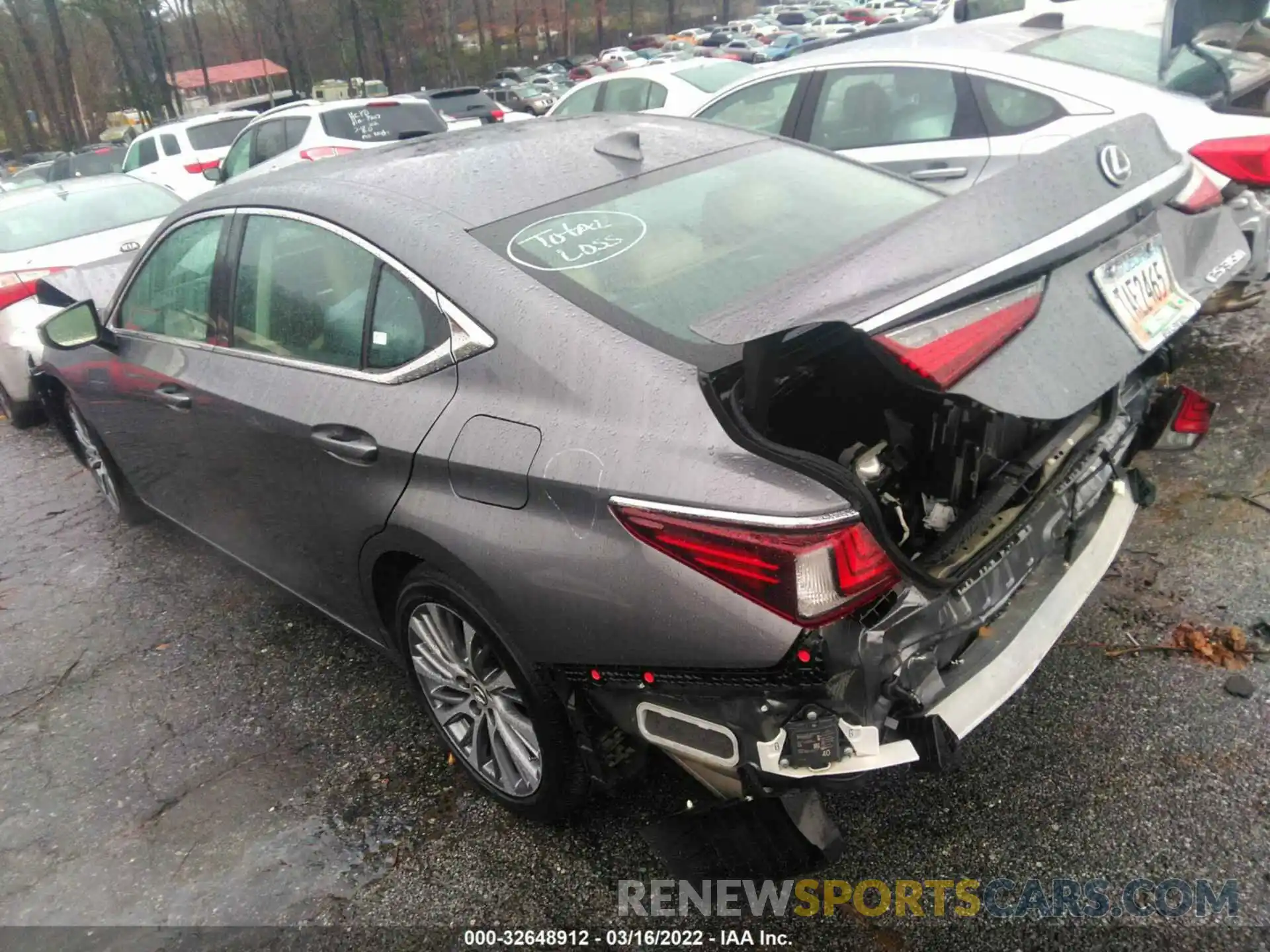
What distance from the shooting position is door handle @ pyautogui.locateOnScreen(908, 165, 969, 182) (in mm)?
5051

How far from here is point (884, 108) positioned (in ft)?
17.7

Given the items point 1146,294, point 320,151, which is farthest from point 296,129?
point 1146,294

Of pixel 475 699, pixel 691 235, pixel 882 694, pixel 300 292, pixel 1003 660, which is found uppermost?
pixel 691 235

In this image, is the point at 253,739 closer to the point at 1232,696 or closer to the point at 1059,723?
the point at 1059,723

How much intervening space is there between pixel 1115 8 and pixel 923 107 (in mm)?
2005

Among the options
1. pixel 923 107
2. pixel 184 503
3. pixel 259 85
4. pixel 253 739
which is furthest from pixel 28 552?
pixel 259 85

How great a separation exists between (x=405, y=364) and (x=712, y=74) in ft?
29.3

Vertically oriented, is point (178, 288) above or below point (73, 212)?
above

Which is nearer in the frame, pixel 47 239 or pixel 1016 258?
pixel 1016 258

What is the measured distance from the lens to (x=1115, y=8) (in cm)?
607

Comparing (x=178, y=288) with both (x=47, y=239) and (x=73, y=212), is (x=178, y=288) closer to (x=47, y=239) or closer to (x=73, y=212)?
(x=47, y=239)

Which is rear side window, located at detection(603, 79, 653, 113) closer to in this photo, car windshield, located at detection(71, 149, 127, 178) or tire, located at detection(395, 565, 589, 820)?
tire, located at detection(395, 565, 589, 820)

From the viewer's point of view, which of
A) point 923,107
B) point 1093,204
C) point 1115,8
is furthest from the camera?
point 1115,8

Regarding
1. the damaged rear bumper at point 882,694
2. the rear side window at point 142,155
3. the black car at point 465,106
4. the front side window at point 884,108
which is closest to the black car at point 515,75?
the black car at point 465,106
